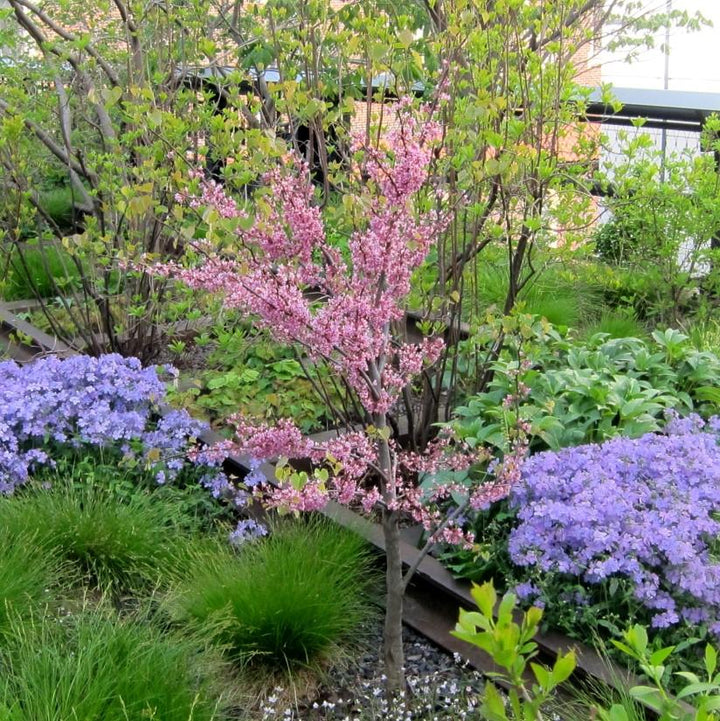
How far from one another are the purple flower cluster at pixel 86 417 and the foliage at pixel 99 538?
35cm

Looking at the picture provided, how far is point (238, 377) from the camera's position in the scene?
489cm

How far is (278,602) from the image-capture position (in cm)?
291

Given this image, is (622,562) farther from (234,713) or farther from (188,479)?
(188,479)

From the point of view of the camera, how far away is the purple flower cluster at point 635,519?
275cm

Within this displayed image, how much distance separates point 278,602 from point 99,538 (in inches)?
32.8

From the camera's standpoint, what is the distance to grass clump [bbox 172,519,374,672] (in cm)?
289

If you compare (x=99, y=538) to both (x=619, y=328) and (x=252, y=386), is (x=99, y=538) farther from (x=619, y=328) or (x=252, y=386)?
(x=619, y=328)

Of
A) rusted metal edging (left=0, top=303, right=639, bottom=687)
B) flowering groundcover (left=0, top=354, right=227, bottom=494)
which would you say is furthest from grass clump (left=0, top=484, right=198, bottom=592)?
rusted metal edging (left=0, top=303, right=639, bottom=687)

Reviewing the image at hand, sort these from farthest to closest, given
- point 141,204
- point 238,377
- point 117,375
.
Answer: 1. point 238,377
2. point 117,375
3. point 141,204

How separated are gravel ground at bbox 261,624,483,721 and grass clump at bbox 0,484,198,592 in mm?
730

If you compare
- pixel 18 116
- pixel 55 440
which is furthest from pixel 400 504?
pixel 18 116

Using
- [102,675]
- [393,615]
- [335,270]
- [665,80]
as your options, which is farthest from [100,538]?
[665,80]

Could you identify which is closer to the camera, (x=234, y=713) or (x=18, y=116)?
(x=234, y=713)

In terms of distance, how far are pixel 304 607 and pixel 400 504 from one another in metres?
0.51
